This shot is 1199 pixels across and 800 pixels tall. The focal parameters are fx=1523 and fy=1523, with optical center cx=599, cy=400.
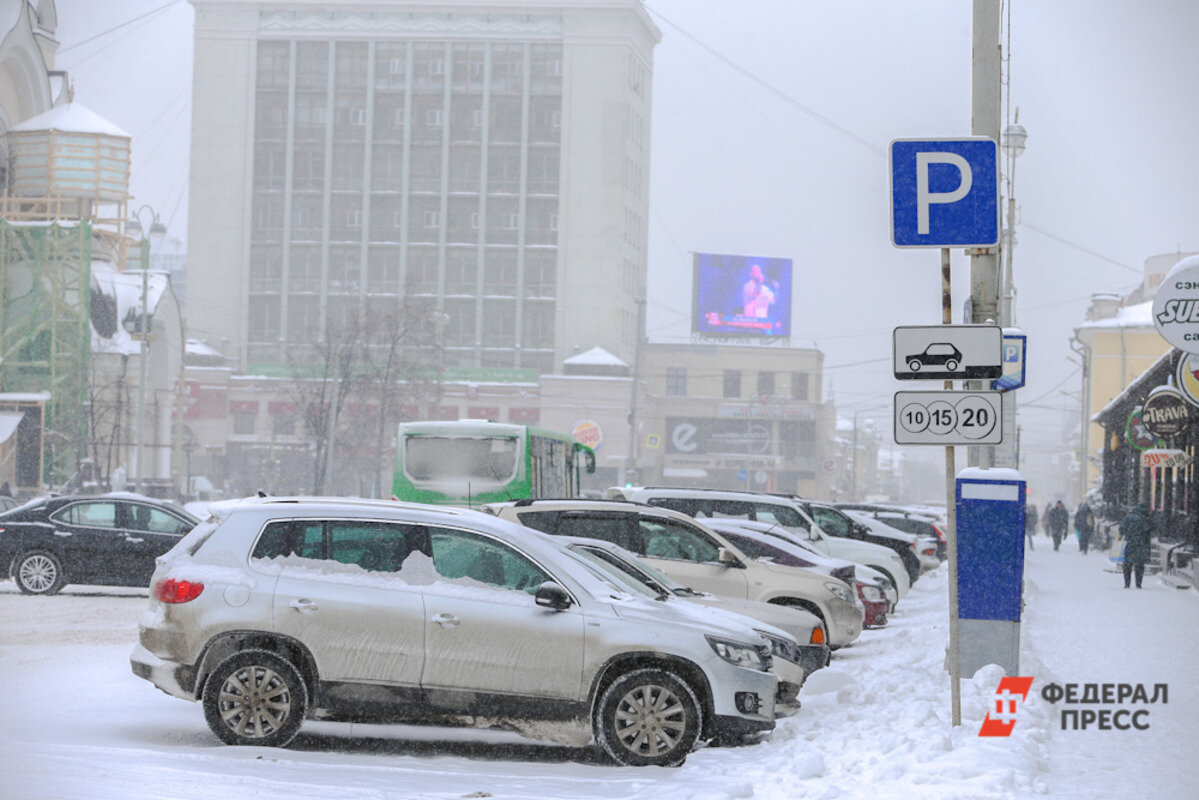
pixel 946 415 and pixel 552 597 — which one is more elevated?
pixel 946 415

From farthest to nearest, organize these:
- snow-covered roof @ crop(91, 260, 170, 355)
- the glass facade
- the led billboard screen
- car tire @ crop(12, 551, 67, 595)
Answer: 1. the glass facade
2. the led billboard screen
3. snow-covered roof @ crop(91, 260, 170, 355)
4. car tire @ crop(12, 551, 67, 595)

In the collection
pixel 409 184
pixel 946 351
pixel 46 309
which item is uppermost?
pixel 409 184

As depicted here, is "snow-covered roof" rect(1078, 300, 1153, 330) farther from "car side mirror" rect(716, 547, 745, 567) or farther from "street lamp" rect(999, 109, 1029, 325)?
"car side mirror" rect(716, 547, 745, 567)

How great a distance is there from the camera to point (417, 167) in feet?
390

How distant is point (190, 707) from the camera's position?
11.5 m

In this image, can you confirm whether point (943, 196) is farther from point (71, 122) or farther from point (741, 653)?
point (71, 122)

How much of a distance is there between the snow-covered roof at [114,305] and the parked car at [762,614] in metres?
61.6

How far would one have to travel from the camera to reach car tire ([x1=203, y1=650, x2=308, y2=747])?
31.4 feet

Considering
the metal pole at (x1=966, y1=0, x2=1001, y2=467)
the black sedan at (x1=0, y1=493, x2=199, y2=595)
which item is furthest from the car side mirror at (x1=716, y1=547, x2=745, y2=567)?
the black sedan at (x1=0, y1=493, x2=199, y2=595)

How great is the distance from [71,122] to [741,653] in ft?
225

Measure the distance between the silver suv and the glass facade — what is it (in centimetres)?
10583

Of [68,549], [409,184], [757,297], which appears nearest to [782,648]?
[68,549]

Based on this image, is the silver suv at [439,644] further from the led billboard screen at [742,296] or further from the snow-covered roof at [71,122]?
the led billboard screen at [742,296]

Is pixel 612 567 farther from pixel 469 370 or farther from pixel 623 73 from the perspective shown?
pixel 623 73
